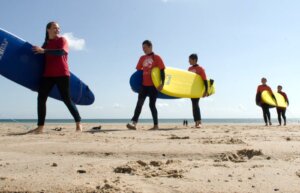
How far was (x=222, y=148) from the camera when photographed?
10.2 feet

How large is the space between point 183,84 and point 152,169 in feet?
19.2

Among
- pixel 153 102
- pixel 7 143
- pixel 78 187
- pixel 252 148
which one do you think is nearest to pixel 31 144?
pixel 7 143

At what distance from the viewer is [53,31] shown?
4.86 meters

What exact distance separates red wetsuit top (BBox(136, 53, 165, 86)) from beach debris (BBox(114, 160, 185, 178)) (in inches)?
156

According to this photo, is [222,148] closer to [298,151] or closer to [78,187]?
[298,151]

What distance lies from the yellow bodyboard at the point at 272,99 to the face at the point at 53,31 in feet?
24.2

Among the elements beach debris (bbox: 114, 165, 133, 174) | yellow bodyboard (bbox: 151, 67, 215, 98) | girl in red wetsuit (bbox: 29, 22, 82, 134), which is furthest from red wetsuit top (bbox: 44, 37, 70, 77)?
yellow bodyboard (bbox: 151, 67, 215, 98)

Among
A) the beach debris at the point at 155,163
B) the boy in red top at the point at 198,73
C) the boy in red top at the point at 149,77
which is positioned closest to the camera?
the beach debris at the point at 155,163

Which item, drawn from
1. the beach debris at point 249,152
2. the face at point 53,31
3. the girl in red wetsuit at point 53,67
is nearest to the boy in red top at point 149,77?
the girl in red wetsuit at point 53,67

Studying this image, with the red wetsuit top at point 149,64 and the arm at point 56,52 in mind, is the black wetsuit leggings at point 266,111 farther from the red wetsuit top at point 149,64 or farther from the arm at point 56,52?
the arm at point 56,52

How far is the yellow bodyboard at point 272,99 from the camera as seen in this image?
420 inches

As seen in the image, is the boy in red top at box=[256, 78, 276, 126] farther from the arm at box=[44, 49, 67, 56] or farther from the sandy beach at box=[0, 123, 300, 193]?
the sandy beach at box=[0, 123, 300, 193]

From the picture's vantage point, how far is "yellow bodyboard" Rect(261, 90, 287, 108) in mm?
10672

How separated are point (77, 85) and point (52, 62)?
1.78 metres
